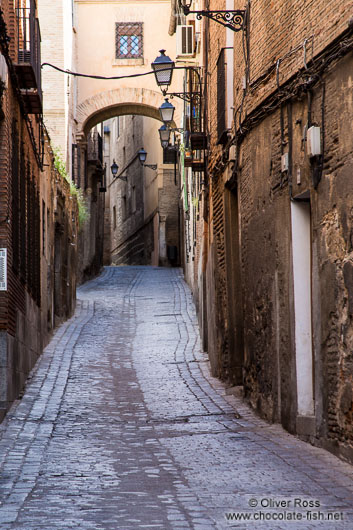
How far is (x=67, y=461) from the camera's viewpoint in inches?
326

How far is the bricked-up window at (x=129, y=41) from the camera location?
105ft

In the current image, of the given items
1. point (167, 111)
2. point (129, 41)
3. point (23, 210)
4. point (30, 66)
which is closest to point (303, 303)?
point (30, 66)

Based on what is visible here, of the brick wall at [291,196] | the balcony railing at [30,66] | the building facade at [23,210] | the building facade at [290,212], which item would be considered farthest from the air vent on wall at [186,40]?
the brick wall at [291,196]

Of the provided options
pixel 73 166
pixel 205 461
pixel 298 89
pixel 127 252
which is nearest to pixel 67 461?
pixel 205 461

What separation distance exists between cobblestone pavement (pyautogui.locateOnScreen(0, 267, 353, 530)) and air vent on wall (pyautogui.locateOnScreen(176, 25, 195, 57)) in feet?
26.3

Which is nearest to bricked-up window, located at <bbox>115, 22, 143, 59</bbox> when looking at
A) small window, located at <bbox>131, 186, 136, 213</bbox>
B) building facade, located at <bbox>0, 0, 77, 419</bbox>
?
building facade, located at <bbox>0, 0, 77, 419</bbox>

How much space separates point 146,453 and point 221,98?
270 inches

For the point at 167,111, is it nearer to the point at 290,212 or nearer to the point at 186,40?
the point at 186,40

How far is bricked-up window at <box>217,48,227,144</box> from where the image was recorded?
13570 millimetres

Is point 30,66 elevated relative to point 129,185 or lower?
lower

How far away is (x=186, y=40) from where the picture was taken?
75.0 ft

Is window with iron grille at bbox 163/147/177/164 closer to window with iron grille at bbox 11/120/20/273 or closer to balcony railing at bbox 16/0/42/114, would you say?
balcony railing at bbox 16/0/42/114

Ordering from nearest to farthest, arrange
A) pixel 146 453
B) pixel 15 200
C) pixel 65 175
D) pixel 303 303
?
pixel 146 453
pixel 303 303
pixel 15 200
pixel 65 175

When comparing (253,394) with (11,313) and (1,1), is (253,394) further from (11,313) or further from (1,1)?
(1,1)
